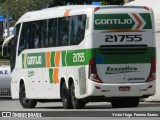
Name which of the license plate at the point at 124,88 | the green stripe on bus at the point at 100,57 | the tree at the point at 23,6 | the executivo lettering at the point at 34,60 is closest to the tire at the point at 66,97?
the green stripe on bus at the point at 100,57

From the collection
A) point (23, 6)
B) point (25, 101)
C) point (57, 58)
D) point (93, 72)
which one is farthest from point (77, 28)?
point (23, 6)

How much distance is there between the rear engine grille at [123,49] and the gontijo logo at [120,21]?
55 centimetres

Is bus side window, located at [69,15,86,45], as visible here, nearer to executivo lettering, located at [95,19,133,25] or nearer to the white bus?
the white bus

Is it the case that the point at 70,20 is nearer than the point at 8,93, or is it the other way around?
the point at 70,20

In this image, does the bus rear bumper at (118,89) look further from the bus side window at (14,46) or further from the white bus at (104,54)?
the bus side window at (14,46)

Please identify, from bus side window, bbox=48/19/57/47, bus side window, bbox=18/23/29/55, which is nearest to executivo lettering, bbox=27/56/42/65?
bus side window, bbox=18/23/29/55

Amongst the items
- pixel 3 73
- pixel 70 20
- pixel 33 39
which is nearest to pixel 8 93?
pixel 3 73

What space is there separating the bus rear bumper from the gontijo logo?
1669 millimetres

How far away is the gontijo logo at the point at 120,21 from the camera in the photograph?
29.2 meters

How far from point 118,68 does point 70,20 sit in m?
2.22

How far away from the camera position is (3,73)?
4200 centimetres

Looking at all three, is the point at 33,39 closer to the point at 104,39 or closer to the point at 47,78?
the point at 47,78

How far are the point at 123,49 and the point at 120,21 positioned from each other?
83cm

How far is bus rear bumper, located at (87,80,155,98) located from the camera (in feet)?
95.9
